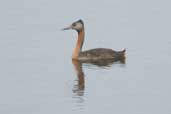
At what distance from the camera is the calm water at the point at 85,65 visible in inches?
786

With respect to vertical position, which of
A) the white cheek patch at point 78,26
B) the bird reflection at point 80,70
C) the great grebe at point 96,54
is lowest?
the bird reflection at point 80,70

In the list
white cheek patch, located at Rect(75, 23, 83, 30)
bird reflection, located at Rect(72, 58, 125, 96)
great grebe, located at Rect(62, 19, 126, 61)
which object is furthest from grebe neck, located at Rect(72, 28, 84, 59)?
bird reflection, located at Rect(72, 58, 125, 96)

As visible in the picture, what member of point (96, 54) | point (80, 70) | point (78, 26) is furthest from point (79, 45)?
point (80, 70)

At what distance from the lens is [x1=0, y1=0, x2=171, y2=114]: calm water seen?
786 inches

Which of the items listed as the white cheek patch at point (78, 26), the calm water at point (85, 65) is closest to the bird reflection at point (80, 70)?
the calm water at point (85, 65)

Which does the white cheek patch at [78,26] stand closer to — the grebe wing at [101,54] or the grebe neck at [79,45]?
the grebe neck at [79,45]

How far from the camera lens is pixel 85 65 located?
25.0 m

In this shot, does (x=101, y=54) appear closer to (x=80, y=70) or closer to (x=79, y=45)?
(x=79, y=45)

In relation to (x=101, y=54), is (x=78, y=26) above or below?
above

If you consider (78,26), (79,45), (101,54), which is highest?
(78,26)

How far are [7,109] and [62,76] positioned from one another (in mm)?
3558

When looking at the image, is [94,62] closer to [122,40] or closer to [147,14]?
[122,40]

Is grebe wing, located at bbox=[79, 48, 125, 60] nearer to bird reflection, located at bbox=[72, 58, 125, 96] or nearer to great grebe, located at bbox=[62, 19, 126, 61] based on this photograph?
great grebe, located at bbox=[62, 19, 126, 61]

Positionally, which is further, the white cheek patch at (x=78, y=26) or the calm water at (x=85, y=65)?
the white cheek patch at (x=78, y=26)
